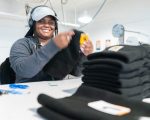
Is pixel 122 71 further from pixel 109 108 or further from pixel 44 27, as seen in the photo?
pixel 44 27

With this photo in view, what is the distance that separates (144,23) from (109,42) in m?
0.72

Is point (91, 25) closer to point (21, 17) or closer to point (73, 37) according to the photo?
point (21, 17)

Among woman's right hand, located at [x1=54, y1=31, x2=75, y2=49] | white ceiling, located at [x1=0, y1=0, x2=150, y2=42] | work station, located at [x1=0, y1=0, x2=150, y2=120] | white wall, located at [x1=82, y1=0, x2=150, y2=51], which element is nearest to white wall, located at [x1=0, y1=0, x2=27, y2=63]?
white ceiling, located at [x1=0, y1=0, x2=150, y2=42]

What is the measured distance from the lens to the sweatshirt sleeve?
1.36 m

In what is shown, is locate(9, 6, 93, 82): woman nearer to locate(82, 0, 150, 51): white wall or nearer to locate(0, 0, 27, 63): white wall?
locate(82, 0, 150, 51): white wall

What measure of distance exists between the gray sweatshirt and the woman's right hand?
0.13ft

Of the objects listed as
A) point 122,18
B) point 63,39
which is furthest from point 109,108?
point 122,18

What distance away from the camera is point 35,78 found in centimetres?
162

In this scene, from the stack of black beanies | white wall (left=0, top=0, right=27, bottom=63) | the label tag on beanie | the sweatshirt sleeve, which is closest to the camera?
the label tag on beanie

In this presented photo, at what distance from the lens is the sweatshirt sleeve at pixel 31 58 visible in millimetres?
1361

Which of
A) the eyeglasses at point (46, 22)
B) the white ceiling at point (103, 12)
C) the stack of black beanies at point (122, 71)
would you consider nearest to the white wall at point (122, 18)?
the white ceiling at point (103, 12)

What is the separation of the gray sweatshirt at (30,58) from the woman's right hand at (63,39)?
0.04 meters

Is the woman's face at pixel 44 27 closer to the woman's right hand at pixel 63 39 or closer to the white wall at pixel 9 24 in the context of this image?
the woman's right hand at pixel 63 39

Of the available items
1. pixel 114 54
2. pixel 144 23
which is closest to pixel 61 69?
pixel 114 54
